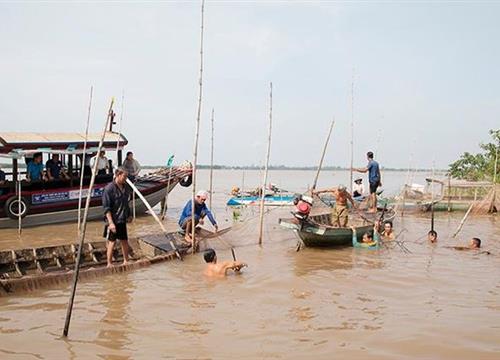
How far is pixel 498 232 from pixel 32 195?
12920 millimetres

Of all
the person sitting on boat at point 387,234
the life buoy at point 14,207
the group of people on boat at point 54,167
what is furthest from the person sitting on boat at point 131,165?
the person sitting on boat at point 387,234

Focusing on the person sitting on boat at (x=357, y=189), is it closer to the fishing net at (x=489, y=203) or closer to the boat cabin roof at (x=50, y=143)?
the fishing net at (x=489, y=203)

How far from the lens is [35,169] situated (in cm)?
1246

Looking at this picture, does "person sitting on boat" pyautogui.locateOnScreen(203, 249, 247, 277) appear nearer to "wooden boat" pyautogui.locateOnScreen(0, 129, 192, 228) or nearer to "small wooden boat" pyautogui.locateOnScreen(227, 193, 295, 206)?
"wooden boat" pyautogui.locateOnScreen(0, 129, 192, 228)

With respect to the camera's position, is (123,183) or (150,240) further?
(150,240)

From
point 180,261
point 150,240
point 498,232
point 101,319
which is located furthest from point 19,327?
point 498,232

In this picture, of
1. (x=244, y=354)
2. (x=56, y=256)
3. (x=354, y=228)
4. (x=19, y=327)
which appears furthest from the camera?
(x=354, y=228)

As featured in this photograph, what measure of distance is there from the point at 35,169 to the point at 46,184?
47cm

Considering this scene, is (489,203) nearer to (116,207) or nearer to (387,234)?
(387,234)

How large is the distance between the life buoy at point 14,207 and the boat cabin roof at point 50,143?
1140mm

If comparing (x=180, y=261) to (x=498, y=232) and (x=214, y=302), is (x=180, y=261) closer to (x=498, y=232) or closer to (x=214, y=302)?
(x=214, y=302)

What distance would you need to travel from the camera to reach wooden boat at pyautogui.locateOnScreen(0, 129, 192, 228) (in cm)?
1191

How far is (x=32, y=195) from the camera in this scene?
12.5 meters

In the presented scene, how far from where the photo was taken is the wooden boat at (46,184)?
39.1 ft
